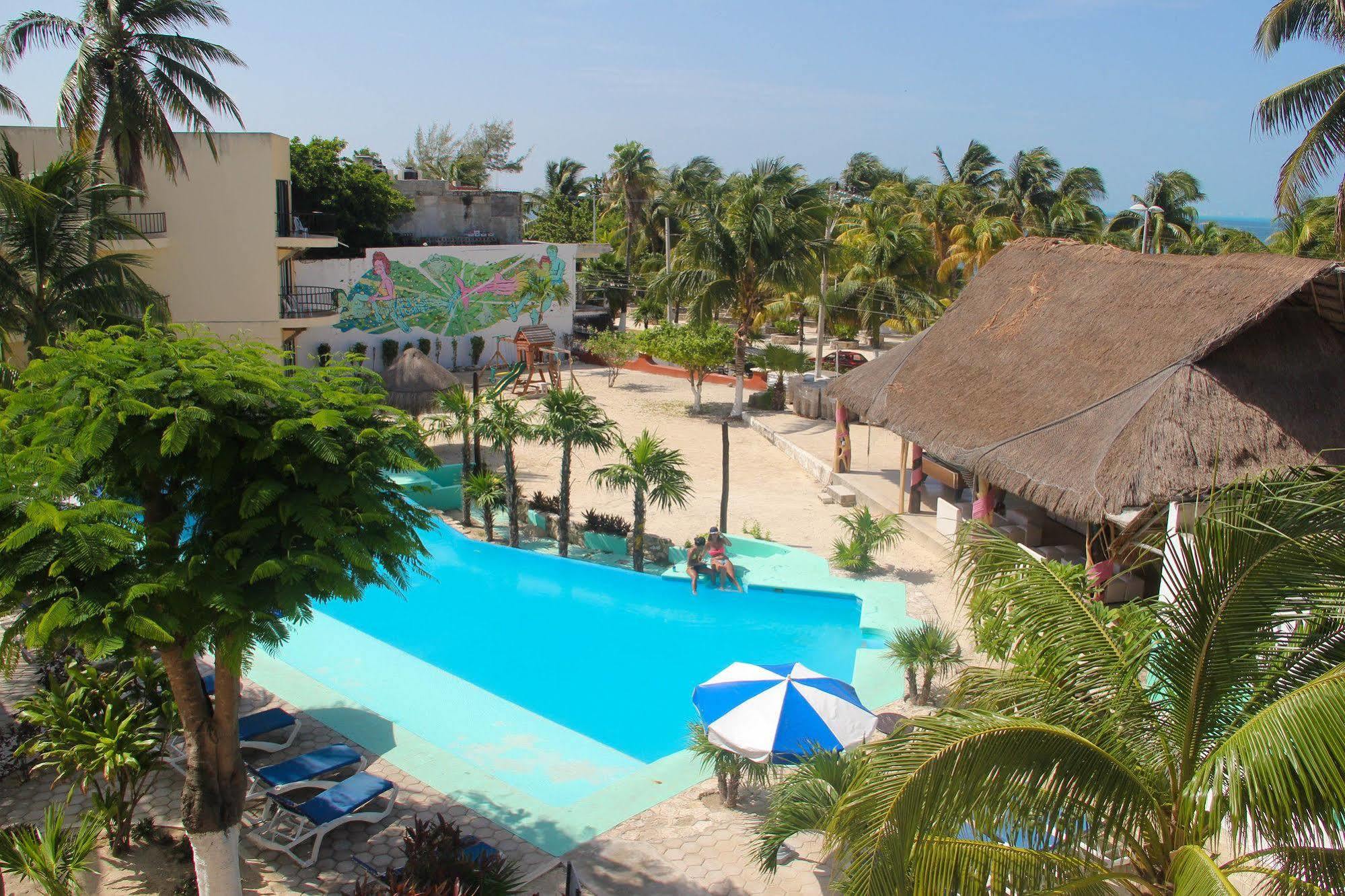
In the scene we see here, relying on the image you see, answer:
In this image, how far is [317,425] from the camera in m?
6.78

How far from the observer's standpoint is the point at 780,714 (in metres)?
9.31

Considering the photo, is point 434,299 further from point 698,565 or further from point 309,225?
point 698,565

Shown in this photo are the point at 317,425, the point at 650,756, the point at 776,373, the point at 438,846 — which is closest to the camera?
the point at 317,425

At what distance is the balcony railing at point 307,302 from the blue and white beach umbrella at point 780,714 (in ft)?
66.5

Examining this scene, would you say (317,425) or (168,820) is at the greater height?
(317,425)

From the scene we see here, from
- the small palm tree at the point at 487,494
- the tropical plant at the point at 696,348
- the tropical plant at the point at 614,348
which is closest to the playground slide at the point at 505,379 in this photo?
the small palm tree at the point at 487,494

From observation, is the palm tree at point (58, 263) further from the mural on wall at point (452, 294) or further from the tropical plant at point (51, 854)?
the mural on wall at point (452, 294)

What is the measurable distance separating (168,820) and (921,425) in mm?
11360

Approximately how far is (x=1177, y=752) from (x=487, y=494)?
523 inches

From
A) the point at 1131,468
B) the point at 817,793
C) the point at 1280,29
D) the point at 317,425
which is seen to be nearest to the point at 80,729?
the point at 317,425

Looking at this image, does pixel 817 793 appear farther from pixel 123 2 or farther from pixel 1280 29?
pixel 123 2

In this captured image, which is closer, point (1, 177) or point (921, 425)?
point (1, 177)

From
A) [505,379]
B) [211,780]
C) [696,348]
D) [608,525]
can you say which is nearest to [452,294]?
[696,348]

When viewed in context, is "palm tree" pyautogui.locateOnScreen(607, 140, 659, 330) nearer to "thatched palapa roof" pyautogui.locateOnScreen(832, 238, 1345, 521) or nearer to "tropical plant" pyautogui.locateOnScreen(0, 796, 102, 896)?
"thatched palapa roof" pyautogui.locateOnScreen(832, 238, 1345, 521)
